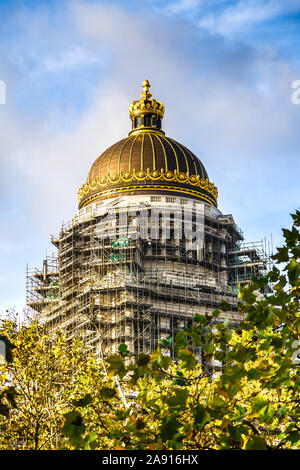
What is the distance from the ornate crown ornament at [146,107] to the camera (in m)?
60.8

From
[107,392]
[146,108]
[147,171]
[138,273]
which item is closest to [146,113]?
[146,108]

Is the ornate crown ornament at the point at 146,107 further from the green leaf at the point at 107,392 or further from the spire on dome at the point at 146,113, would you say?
the green leaf at the point at 107,392

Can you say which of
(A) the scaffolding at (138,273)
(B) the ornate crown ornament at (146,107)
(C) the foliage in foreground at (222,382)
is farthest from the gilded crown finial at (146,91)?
(C) the foliage in foreground at (222,382)

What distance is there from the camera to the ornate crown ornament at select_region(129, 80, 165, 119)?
60.8 m

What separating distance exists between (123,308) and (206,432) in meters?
38.7

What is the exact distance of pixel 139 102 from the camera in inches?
2403

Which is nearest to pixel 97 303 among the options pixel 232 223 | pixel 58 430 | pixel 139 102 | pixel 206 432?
pixel 232 223

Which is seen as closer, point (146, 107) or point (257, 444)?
point (257, 444)

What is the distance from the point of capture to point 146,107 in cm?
6075

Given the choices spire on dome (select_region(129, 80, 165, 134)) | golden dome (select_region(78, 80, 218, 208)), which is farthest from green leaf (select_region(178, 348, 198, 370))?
spire on dome (select_region(129, 80, 165, 134))

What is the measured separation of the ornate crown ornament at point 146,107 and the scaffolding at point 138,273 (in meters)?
8.99

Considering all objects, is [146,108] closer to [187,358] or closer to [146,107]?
[146,107]

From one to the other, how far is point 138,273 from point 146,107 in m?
15.4

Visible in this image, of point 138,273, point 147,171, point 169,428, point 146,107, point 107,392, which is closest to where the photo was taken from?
point 169,428
